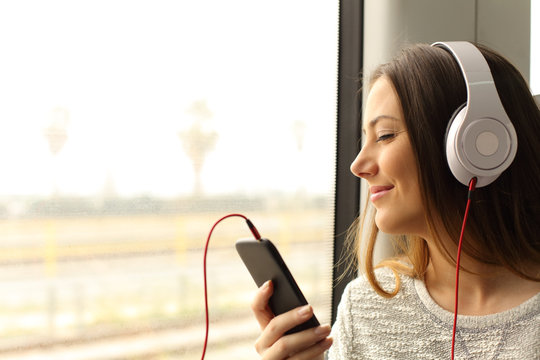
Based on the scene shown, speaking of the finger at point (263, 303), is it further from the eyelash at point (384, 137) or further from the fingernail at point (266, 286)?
the eyelash at point (384, 137)

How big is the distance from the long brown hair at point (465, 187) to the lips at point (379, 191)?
7 centimetres

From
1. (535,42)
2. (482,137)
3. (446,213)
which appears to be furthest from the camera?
(535,42)

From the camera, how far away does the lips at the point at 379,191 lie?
3.15 ft

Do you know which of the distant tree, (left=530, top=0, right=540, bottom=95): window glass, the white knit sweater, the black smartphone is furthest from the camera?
(left=530, top=0, right=540, bottom=95): window glass

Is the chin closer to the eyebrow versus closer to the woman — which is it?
the woman

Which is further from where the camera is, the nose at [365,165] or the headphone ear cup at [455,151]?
the nose at [365,165]

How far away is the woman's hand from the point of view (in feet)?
2.71

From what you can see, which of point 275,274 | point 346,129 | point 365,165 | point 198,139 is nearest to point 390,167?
point 365,165

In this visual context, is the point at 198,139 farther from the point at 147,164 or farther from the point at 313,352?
the point at 313,352

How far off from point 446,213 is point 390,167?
0.14m

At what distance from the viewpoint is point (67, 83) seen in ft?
3.24

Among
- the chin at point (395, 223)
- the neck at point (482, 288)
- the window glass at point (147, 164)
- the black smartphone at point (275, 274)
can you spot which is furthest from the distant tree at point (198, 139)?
the neck at point (482, 288)

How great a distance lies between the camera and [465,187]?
3.12 feet

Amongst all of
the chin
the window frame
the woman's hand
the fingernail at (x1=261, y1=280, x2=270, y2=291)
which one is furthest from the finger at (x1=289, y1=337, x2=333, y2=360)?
the window frame
